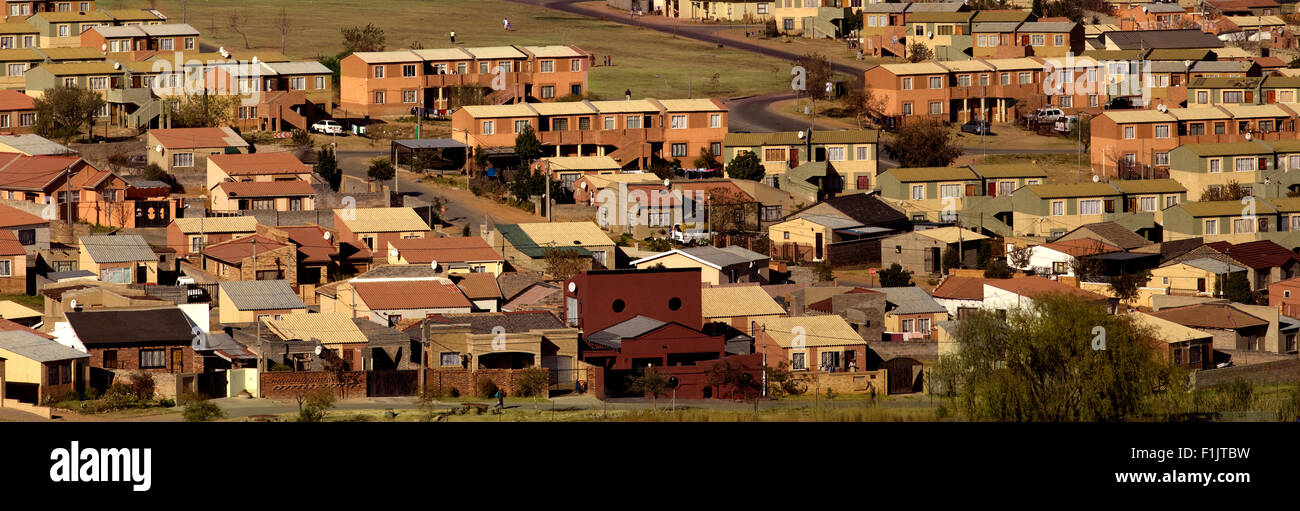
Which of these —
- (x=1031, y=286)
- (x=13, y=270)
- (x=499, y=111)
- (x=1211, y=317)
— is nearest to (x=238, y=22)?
(x=499, y=111)

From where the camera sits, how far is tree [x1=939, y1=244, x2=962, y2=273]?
6012 centimetres

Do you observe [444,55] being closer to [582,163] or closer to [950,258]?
[582,163]

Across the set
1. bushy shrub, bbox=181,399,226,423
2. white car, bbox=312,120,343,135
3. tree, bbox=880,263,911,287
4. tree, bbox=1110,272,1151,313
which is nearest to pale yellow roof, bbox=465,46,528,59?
white car, bbox=312,120,343,135

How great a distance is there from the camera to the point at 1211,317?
50.2 m

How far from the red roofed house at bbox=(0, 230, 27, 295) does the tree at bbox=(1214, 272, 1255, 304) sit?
32080 mm

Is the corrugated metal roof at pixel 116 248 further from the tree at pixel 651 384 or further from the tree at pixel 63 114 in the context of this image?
the tree at pixel 63 114

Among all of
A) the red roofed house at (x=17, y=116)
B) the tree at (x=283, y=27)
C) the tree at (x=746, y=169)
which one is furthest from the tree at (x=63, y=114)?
the tree at (x=746, y=169)

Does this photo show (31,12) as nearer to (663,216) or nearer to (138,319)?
(663,216)

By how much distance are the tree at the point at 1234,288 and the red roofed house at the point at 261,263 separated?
82.4 feet

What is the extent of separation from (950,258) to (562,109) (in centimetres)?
2180

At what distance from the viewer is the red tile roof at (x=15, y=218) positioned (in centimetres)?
5788
